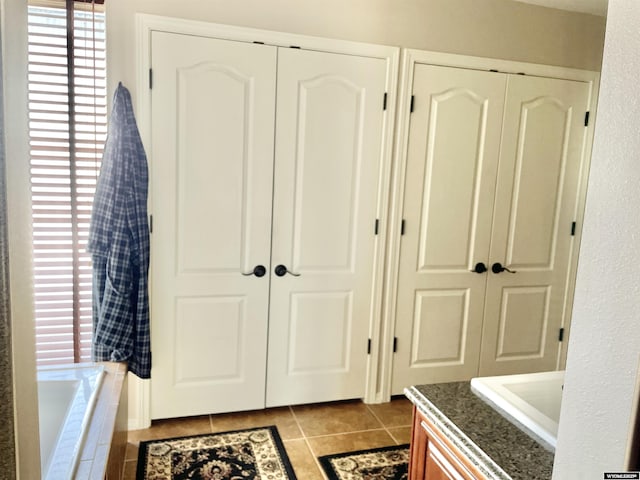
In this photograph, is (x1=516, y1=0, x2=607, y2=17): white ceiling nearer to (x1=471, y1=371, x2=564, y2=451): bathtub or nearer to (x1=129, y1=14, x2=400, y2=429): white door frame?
(x1=129, y1=14, x2=400, y2=429): white door frame

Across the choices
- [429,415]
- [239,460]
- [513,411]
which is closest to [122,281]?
[239,460]

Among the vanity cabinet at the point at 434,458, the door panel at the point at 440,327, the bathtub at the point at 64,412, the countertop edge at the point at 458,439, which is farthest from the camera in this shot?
the door panel at the point at 440,327

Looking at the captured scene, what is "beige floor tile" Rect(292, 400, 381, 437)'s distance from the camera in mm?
2729

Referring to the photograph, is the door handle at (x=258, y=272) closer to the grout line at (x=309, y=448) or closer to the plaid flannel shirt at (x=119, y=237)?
the plaid flannel shirt at (x=119, y=237)

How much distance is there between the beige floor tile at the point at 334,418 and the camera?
2729 mm

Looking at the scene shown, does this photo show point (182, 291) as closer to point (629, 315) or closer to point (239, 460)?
point (239, 460)

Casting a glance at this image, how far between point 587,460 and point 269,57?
7.82 feet

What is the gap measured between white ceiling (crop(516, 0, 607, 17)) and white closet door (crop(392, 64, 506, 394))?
523 mm

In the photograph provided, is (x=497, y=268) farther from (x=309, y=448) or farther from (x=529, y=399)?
(x=529, y=399)

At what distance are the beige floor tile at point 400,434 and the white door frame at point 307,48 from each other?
32 cm

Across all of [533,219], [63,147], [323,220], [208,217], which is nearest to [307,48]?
[323,220]

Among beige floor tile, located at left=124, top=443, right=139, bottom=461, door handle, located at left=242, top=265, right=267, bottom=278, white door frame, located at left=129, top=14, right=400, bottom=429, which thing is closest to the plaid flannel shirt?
white door frame, located at left=129, top=14, right=400, bottom=429

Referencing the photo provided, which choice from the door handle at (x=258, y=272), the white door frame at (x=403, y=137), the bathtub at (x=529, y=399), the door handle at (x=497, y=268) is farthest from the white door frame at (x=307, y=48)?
the bathtub at (x=529, y=399)

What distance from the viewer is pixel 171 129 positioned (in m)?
2.49
